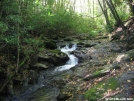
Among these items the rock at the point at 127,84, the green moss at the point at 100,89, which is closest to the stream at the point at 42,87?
the green moss at the point at 100,89

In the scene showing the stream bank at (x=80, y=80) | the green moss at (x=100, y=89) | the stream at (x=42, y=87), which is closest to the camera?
the green moss at (x=100, y=89)

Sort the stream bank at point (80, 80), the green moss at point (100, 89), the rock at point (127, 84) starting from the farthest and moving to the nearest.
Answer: the stream bank at point (80, 80), the green moss at point (100, 89), the rock at point (127, 84)

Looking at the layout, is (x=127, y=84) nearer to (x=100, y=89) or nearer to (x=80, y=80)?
(x=100, y=89)

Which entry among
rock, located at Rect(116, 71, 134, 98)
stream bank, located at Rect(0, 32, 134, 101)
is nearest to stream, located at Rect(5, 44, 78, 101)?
stream bank, located at Rect(0, 32, 134, 101)

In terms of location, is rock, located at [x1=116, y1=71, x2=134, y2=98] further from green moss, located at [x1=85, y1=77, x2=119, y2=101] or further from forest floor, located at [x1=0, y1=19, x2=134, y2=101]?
green moss, located at [x1=85, y1=77, x2=119, y2=101]

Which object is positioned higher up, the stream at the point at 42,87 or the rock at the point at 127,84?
the rock at the point at 127,84

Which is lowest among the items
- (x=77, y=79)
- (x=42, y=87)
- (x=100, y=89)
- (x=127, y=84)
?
(x=42, y=87)

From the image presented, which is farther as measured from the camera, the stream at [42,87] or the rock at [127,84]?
the stream at [42,87]

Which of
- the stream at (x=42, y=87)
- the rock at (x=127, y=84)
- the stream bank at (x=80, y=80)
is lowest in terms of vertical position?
the stream at (x=42, y=87)

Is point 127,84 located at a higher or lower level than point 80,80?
higher

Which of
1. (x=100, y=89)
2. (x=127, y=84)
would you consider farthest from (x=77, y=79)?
(x=127, y=84)

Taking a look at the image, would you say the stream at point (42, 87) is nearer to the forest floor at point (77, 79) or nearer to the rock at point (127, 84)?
the forest floor at point (77, 79)

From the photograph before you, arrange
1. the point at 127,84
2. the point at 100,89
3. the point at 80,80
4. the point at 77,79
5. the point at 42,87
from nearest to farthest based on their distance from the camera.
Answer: the point at 127,84
the point at 100,89
the point at 80,80
the point at 77,79
the point at 42,87

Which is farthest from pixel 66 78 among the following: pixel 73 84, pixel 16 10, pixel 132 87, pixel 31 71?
pixel 132 87
